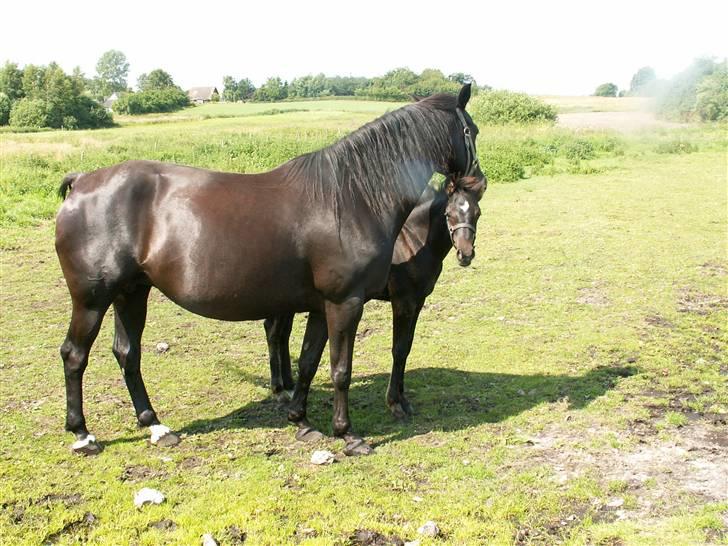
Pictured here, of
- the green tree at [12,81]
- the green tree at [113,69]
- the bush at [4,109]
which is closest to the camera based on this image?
the bush at [4,109]

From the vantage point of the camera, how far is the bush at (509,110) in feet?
110

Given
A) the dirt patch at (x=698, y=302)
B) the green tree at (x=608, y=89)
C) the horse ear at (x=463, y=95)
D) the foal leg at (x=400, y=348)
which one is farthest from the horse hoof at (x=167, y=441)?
the green tree at (x=608, y=89)

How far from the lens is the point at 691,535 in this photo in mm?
3742

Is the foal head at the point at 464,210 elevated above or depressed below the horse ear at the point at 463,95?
below

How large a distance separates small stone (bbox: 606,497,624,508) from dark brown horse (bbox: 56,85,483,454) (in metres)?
1.85

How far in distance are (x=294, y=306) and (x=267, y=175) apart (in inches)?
41.4

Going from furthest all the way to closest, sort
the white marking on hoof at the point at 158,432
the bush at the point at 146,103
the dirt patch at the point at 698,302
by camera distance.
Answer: the bush at the point at 146,103, the dirt patch at the point at 698,302, the white marking on hoof at the point at 158,432

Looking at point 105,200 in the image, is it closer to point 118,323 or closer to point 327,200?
point 118,323

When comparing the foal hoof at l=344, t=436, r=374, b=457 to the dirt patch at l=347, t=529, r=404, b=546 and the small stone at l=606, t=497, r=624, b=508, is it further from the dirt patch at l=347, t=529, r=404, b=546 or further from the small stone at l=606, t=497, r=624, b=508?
the small stone at l=606, t=497, r=624, b=508

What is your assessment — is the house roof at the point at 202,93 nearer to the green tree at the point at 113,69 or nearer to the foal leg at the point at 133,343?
the green tree at the point at 113,69

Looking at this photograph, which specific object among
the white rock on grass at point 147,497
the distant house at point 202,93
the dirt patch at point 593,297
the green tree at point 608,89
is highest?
the distant house at point 202,93

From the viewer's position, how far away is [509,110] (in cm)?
3397

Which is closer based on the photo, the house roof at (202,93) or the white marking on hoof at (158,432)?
the white marking on hoof at (158,432)

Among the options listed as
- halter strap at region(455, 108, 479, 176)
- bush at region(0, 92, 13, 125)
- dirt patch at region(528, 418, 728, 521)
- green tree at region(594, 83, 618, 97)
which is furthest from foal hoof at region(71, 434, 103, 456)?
bush at region(0, 92, 13, 125)
